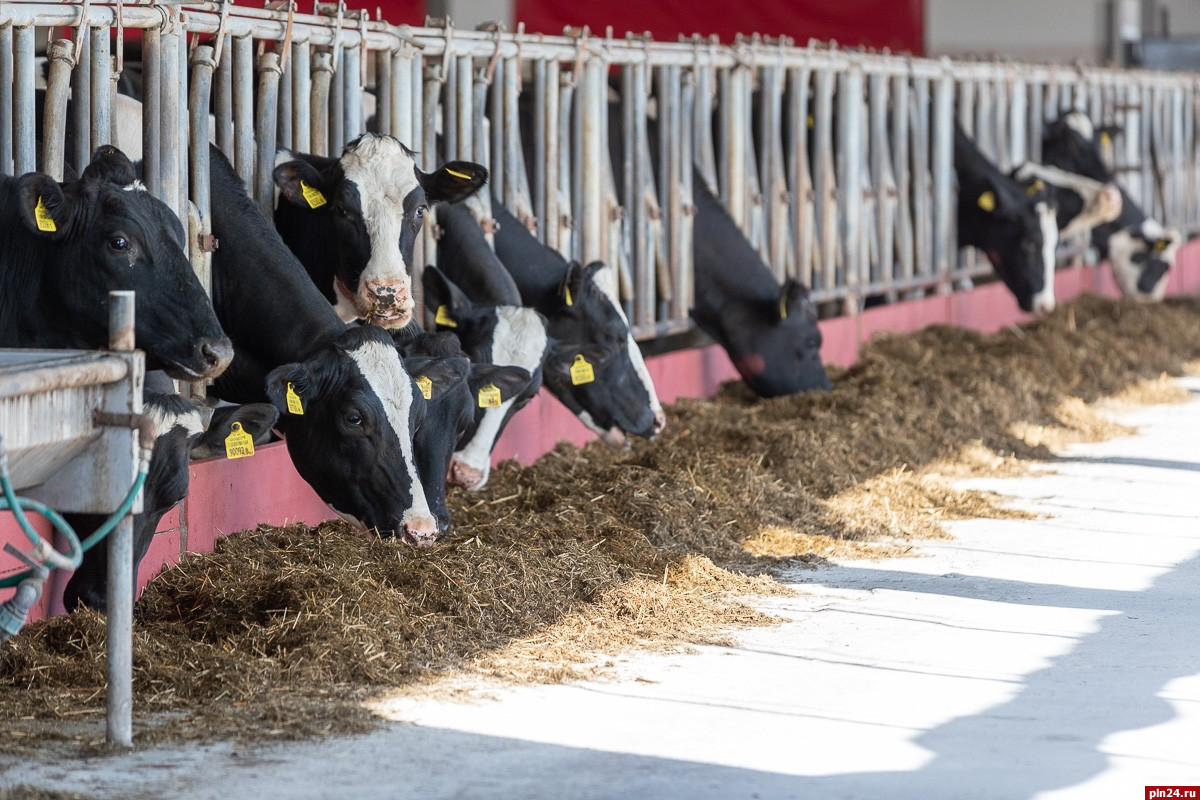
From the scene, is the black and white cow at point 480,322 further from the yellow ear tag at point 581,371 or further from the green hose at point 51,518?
the green hose at point 51,518

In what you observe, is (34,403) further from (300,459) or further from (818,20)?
(818,20)

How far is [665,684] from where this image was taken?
5121 millimetres

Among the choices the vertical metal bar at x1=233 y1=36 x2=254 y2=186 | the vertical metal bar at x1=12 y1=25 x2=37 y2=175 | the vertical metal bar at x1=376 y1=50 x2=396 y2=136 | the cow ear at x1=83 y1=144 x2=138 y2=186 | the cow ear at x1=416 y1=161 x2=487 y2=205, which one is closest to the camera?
the cow ear at x1=83 y1=144 x2=138 y2=186

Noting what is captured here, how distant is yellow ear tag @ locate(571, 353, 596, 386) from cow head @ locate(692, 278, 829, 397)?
2.42 metres

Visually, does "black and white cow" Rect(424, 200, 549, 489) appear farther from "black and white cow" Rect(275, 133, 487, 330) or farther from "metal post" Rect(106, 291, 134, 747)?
"metal post" Rect(106, 291, 134, 747)

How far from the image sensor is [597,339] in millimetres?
8258

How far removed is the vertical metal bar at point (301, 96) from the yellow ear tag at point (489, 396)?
1279 mm

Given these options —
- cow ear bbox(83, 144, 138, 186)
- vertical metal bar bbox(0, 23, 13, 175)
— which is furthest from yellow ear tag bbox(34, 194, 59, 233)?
vertical metal bar bbox(0, 23, 13, 175)

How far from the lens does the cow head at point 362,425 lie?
19.4 ft

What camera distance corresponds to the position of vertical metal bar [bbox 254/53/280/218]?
23.1 feet

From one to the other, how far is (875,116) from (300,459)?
7190 mm

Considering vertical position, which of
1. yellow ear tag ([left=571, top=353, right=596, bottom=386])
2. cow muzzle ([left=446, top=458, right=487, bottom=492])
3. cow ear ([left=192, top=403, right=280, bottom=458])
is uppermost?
yellow ear tag ([left=571, top=353, right=596, bottom=386])

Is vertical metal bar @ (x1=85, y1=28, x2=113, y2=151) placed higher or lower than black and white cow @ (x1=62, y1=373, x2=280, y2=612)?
higher

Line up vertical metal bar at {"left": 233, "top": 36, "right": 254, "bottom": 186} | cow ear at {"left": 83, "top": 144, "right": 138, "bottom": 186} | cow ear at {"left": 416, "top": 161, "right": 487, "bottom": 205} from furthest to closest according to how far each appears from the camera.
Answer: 1. cow ear at {"left": 416, "top": 161, "right": 487, "bottom": 205}
2. vertical metal bar at {"left": 233, "top": 36, "right": 254, "bottom": 186}
3. cow ear at {"left": 83, "top": 144, "right": 138, "bottom": 186}
